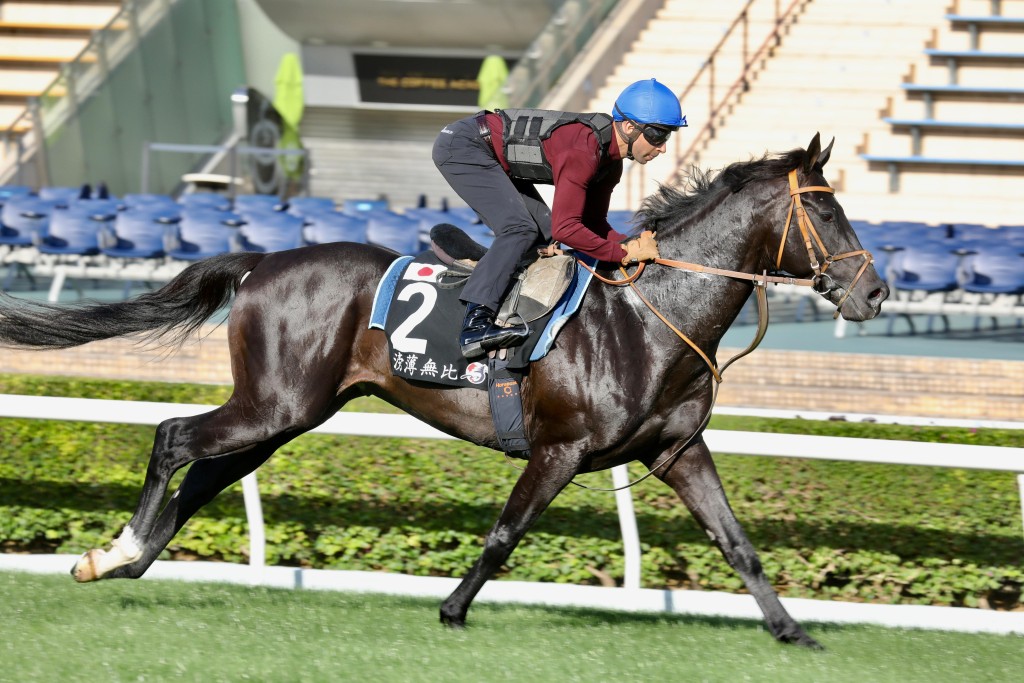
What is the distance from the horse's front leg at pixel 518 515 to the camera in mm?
3877

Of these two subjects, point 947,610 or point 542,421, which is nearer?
point 542,421

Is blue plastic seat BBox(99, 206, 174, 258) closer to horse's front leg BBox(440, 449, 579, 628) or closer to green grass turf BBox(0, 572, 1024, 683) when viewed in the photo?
green grass turf BBox(0, 572, 1024, 683)

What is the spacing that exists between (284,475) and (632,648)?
197 centimetres

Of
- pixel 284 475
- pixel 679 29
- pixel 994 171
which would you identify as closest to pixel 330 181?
pixel 679 29

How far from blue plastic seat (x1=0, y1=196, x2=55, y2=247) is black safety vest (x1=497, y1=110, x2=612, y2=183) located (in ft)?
30.9

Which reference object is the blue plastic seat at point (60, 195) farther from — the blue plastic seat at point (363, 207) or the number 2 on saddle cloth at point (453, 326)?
the number 2 on saddle cloth at point (453, 326)

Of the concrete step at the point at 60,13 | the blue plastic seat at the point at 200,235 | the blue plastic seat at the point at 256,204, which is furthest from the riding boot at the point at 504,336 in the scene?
the concrete step at the point at 60,13

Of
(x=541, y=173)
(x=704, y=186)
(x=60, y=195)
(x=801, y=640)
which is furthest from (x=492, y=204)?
(x=60, y=195)

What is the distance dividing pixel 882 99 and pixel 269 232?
10.6m

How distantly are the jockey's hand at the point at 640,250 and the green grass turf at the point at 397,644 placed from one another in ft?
4.06

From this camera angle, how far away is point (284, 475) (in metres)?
5.13

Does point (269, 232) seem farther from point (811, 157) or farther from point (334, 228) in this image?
point (811, 157)

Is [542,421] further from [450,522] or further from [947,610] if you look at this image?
[947,610]

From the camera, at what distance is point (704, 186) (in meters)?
4.16
